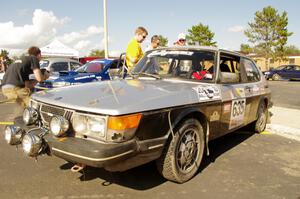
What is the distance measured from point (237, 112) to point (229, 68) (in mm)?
783

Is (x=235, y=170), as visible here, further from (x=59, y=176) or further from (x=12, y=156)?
(x=12, y=156)

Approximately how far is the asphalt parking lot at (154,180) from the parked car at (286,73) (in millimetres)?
22992

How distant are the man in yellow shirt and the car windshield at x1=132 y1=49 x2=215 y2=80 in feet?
3.47

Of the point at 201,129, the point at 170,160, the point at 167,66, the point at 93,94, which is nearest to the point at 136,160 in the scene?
the point at 170,160

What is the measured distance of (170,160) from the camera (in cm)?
332

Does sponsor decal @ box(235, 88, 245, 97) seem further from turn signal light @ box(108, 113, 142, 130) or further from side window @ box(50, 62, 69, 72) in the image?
side window @ box(50, 62, 69, 72)

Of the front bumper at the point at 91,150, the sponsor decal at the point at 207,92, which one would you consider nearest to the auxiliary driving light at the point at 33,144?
the front bumper at the point at 91,150

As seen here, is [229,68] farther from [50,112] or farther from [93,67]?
[93,67]

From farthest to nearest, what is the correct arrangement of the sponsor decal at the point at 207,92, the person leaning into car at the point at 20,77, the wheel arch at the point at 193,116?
the person leaning into car at the point at 20,77
the sponsor decal at the point at 207,92
the wheel arch at the point at 193,116

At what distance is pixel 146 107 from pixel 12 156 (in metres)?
2.60

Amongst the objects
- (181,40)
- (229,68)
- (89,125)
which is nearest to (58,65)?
(181,40)

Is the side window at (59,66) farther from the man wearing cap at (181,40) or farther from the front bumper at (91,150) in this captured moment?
the front bumper at (91,150)

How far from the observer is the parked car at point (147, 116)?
2822 millimetres

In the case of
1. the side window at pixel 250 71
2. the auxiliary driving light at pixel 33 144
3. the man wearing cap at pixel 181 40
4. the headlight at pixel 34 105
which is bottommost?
the auxiliary driving light at pixel 33 144
